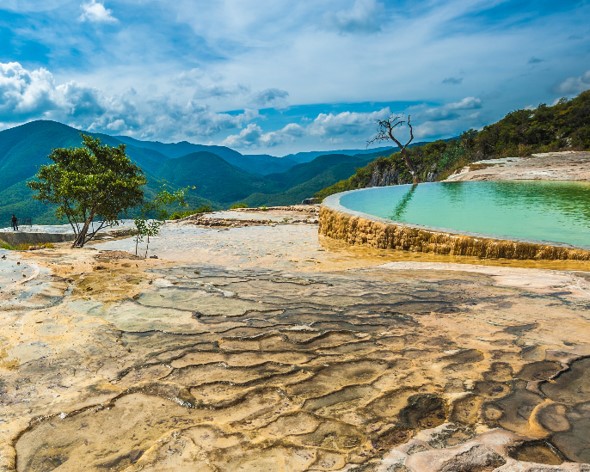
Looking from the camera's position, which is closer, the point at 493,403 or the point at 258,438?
the point at 258,438

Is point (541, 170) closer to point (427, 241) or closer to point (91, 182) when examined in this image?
point (427, 241)

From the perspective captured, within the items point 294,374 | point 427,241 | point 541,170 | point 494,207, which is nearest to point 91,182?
point 427,241

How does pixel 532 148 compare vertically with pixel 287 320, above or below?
above

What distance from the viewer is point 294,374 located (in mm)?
3115

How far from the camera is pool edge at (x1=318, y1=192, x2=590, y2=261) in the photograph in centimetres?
774

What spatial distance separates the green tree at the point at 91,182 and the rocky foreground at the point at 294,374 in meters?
9.18

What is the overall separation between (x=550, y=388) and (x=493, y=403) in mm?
508

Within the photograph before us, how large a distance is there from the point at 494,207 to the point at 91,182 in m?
14.5

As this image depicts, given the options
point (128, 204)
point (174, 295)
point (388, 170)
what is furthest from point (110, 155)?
point (388, 170)

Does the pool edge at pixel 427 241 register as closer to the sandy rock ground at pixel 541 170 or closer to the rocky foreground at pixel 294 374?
the rocky foreground at pixel 294 374

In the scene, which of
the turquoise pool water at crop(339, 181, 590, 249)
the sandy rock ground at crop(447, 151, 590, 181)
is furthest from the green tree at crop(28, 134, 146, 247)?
the sandy rock ground at crop(447, 151, 590, 181)

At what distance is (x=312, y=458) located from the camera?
2.19 m

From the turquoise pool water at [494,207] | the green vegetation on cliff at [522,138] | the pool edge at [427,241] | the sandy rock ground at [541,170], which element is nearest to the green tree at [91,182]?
the pool edge at [427,241]

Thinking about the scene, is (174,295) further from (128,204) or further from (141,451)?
(128,204)
